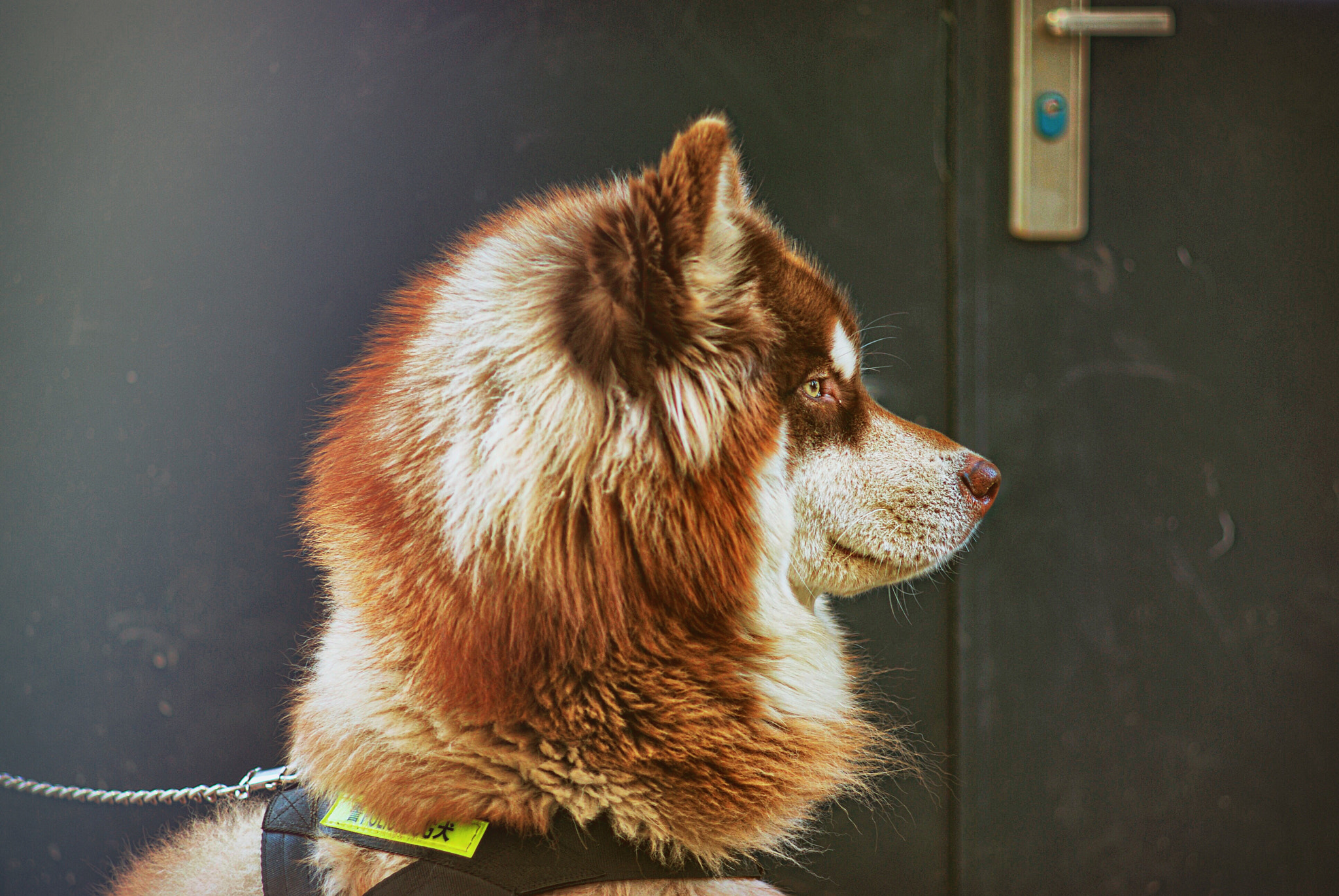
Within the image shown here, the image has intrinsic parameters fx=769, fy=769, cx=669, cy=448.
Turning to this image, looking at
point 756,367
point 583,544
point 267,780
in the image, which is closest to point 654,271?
point 756,367

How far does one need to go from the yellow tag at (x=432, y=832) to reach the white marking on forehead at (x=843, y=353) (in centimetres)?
70

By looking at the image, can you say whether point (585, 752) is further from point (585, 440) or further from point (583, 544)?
point (585, 440)

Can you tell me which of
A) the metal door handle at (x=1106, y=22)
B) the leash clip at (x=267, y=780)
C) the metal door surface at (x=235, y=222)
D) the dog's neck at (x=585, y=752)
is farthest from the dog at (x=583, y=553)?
the metal door handle at (x=1106, y=22)

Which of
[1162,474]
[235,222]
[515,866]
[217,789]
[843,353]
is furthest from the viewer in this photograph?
[1162,474]

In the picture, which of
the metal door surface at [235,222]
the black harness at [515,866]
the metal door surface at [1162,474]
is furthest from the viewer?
the metal door surface at [1162,474]

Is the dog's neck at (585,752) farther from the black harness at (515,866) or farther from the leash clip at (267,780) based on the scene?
the leash clip at (267,780)

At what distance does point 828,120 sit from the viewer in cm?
168

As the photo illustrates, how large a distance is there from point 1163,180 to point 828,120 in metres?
0.79

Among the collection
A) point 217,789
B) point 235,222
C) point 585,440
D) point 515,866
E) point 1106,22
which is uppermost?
point 1106,22

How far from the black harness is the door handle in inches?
Result: 59.4

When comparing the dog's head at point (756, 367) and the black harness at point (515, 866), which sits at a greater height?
the dog's head at point (756, 367)

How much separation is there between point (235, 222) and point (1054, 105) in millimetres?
1777

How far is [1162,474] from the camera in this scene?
70.8 inches

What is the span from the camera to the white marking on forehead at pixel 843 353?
1040mm
